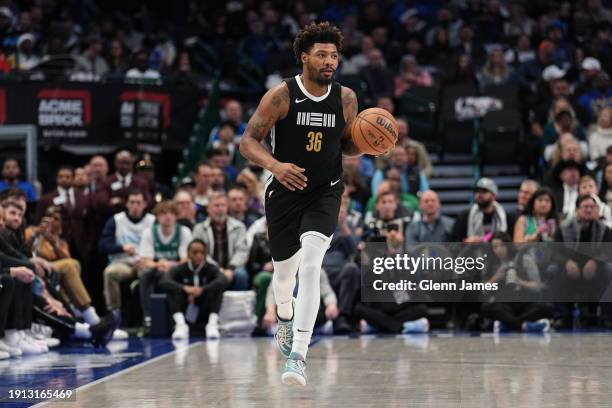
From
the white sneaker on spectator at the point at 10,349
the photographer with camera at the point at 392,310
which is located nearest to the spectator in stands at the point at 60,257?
the white sneaker on spectator at the point at 10,349

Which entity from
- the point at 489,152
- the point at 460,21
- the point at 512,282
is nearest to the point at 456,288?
the point at 512,282

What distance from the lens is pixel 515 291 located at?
45.9ft

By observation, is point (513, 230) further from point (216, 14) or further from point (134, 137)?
point (216, 14)

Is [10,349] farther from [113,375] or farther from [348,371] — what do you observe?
[348,371]

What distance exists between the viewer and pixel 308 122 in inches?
330

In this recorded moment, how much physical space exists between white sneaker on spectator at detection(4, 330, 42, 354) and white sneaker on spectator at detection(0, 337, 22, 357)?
0.06 metres

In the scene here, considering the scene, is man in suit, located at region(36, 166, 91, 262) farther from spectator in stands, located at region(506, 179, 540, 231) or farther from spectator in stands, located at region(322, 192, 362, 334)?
spectator in stands, located at region(506, 179, 540, 231)

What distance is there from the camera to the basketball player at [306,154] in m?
8.18

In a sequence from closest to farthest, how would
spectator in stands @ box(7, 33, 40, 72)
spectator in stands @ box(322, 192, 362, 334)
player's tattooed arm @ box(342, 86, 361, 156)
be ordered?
player's tattooed arm @ box(342, 86, 361, 156) < spectator in stands @ box(322, 192, 362, 334) < spectator in stands @ box(7, 33, 40, 72)

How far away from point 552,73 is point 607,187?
520cm

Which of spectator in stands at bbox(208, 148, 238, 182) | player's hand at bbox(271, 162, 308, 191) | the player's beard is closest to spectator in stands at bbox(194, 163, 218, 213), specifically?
spectator in stands at bbox(208, 148, 238, 182)

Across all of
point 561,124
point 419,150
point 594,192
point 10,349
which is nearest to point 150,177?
point 419,150

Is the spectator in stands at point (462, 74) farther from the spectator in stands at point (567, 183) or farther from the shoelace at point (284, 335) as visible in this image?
the shoelace at point (284, 335)

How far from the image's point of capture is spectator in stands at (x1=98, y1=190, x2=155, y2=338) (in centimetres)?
1464
